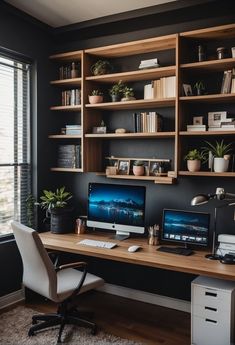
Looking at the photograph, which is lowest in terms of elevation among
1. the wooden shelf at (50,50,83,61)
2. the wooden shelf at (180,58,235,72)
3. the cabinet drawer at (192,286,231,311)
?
the cabinet drawer at (192,286,231,311)

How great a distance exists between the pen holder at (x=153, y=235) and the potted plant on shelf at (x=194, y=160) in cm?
63

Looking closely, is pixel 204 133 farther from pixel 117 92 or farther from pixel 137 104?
pixel 117 92

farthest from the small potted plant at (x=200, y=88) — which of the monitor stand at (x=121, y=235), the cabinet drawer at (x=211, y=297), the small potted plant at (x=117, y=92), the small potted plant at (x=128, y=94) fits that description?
the cabinet drawer at (x=211, y=297)

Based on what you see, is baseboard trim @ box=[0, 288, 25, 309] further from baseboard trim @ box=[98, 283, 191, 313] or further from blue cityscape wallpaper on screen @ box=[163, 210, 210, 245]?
blue cityscape wallpaper on screen @ box=[163, 210, 210, 245]

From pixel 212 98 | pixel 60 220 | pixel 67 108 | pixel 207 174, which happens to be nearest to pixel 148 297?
pixel 60 220

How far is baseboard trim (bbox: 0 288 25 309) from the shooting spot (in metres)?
3.29

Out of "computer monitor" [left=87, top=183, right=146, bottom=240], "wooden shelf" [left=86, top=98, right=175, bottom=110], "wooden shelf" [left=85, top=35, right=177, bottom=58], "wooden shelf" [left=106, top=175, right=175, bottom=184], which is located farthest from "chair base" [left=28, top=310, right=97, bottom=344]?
"wooden shelf" [left=85, top=35, right=177, bottom=58]

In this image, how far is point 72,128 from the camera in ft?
12.2

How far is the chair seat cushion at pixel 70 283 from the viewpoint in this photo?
2.65 m

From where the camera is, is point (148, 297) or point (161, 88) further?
point (148, 297)

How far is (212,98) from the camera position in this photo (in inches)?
113

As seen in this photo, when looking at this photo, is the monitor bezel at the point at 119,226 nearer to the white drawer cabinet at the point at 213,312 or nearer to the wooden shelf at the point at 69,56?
the white drawer cabinet at the point at 213,312

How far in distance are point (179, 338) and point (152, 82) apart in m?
2.24

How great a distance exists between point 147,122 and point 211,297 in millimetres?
1620
